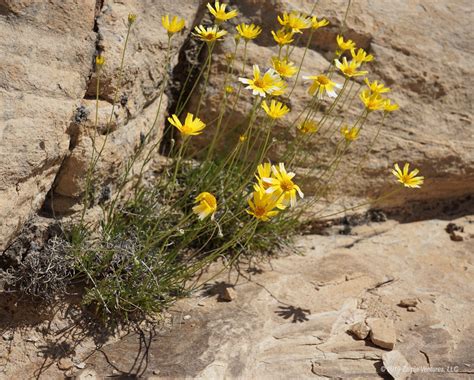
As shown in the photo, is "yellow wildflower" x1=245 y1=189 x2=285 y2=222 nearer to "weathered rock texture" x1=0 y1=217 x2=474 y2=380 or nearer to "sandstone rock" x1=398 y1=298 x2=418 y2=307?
"weathered rock texture" x1=0 y1=217 x2=474 y2=380

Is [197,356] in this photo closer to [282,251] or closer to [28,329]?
[28,329]

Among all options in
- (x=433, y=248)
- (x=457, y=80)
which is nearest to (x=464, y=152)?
(x=457, y=80)

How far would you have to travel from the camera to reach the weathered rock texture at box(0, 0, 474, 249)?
277 cm

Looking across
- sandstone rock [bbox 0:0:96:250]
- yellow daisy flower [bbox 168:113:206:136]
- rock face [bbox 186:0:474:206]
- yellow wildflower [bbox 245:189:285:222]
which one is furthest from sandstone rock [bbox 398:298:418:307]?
sandstone rock [bbox 0:0:96:250]

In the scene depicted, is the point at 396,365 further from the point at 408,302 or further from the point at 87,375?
the point at 87,375

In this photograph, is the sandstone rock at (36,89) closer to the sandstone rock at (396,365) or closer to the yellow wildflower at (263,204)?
the yellow wildflower at (263,204)

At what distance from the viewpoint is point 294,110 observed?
3945mm

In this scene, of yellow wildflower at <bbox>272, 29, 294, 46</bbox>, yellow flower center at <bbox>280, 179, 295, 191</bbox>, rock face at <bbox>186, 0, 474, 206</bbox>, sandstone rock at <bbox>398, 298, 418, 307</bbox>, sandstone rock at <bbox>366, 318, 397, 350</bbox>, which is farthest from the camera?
rock face at <bbox>186, 0, 474, 206</bbox>

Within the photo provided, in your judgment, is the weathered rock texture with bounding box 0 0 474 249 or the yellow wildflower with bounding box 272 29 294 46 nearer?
the weathered rock texture with bounding box 0 0 474 249

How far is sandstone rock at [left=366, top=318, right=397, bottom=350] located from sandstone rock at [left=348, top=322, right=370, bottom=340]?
3cm

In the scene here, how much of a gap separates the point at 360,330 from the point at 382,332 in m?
0.11

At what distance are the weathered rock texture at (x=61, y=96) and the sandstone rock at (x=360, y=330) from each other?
1554mm

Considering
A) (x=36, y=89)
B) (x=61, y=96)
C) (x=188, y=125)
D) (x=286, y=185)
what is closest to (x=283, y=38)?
(x=188, y=125)

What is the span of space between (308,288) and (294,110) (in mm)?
1258
